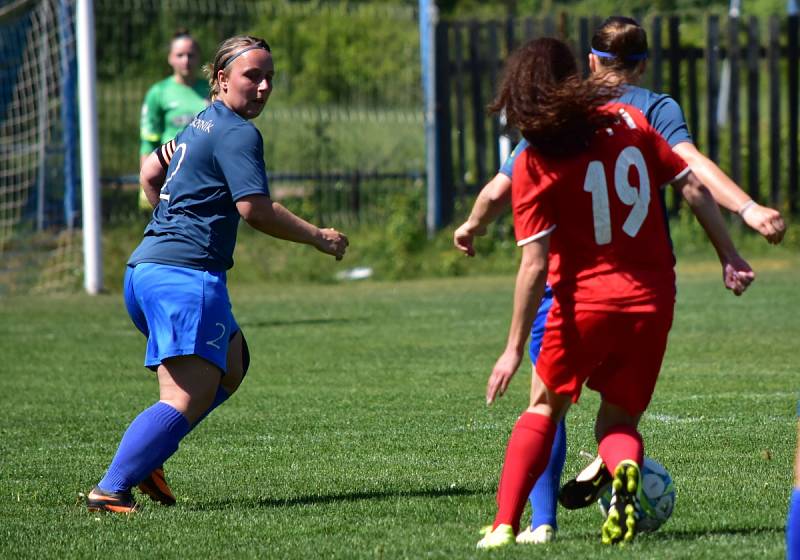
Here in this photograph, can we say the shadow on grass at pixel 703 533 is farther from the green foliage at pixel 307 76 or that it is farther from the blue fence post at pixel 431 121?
the green foliage at pixel 307 76

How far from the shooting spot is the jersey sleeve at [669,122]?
5012mm

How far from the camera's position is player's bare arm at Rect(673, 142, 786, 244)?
15.0ft

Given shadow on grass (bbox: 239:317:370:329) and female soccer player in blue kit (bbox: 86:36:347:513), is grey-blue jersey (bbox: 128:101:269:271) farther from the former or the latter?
shadow on grass (bbox: 239:317:370:329)

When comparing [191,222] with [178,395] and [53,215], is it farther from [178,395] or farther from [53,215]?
[53,215]

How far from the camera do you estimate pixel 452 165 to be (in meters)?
18.2

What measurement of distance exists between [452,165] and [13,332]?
7.46 m

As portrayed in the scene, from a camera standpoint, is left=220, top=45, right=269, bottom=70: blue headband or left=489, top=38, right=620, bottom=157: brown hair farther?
left=220, top=45, right=269, bottom=70: blue headband

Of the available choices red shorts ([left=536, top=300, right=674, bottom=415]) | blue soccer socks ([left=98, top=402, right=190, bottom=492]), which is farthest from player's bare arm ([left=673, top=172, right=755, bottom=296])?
blue soccer socks ([left=98, top=402, right=190, bottom=492])

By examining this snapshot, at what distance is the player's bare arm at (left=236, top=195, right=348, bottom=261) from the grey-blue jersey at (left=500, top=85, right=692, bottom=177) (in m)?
1.20

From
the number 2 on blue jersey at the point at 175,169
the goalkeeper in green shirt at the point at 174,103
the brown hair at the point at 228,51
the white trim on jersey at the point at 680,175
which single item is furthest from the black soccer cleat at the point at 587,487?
the goalkeeper in green shirt at the point at 174,103

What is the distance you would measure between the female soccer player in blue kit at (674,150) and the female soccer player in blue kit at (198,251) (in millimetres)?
838

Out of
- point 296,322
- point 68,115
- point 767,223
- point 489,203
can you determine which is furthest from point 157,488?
point 68,115

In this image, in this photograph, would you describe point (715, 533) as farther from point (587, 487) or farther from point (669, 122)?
point (669, 122)

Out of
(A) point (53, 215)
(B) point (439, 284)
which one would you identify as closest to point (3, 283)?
(A) point (53, 215)
